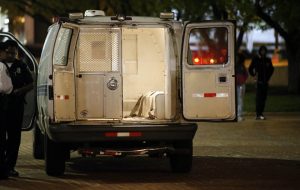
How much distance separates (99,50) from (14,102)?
1.59 m

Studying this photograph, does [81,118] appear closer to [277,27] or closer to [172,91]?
[172,91]

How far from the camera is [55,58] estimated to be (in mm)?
9820

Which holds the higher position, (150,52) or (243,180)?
(150,52)

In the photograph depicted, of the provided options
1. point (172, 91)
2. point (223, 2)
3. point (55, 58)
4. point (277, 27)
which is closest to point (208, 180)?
point (172, 91)

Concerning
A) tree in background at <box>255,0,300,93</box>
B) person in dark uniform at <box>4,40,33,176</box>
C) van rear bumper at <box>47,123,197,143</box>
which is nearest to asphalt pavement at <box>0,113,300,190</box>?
person in dark uniform at <box>4,40,33,176</box>

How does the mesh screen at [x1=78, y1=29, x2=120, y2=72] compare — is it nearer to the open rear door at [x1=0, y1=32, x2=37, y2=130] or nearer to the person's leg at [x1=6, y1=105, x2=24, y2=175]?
the open rear door at [x1=0, y1=32, x2=37, y2=130]

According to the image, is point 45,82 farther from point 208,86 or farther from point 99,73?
point 208,86

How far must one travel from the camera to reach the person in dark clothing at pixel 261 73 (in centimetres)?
1881

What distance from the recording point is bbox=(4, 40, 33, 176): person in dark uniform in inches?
380

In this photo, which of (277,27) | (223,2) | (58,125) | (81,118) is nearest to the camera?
(58,125)

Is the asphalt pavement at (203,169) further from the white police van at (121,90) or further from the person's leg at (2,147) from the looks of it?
the white police van at (121,90)

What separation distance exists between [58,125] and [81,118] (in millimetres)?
722

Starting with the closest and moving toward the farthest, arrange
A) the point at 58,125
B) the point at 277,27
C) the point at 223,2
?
the point at 58,125 → the point at 223,2 → the point at 277,27

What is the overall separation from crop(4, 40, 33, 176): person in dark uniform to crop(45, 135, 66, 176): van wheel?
1.34 ft
